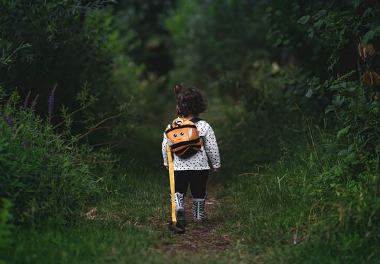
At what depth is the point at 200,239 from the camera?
16.4ft

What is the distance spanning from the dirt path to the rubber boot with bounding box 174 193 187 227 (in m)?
0.10

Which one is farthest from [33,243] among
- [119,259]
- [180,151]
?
[180,151]

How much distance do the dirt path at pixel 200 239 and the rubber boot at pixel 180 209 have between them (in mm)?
101

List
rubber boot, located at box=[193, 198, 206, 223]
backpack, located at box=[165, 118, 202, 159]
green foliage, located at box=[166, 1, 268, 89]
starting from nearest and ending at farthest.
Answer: backpack, located at box=[165, 118, 202, 159] < rubber boot, located at box=[193, 198, 206, 223] < green foliage, located at box=[166, 1, 268, 89]

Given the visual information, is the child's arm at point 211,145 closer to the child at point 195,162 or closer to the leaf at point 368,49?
the child at point 195,162

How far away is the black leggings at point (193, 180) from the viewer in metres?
5.42

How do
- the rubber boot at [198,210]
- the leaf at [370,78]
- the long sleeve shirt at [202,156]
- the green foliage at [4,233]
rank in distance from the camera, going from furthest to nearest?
the rubber boot at [198,210] < the long sleeve shirt at [202,156] < the leaf at [370,78] < the green foliage at [4,233]

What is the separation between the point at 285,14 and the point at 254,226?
11.4 ft

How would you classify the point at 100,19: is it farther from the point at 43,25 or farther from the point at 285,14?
the point at 285,14

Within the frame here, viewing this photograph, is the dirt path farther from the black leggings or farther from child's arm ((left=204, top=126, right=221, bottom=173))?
child's arm ((left=204, top=126, right=221, bottom=173))

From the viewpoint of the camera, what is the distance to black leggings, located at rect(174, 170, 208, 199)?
5.42 meters

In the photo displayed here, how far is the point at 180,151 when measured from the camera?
17.4 feet

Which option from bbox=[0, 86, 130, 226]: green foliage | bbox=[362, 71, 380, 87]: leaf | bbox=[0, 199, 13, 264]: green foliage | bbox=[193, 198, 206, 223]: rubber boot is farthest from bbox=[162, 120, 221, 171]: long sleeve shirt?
bbox=[0, 199, 13, 264]: green foliage

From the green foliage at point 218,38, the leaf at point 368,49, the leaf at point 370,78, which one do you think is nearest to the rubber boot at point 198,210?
the leaf at point 370,78
